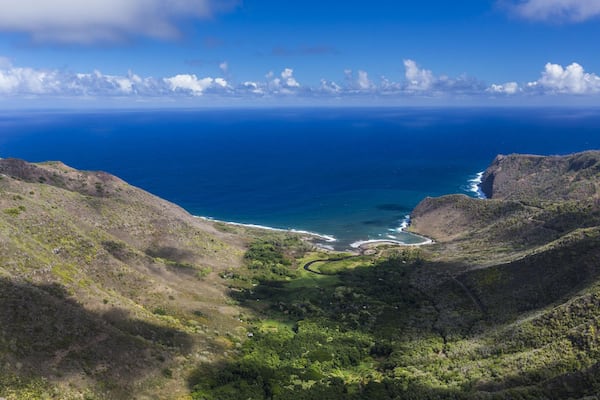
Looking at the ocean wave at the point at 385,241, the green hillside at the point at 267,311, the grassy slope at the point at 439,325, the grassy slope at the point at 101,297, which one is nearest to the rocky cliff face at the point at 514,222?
the grassy slope at the point at 439,325

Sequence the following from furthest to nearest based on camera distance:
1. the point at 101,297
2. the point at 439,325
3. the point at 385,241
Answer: the point at 385,241
the point at 439,325
the point at 101,297

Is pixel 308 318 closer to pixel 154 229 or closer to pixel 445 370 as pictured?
pixel 445 370

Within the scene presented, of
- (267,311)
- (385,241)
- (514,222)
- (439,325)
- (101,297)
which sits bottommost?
(385,241)

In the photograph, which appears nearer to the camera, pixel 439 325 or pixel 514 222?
pixel 439 325

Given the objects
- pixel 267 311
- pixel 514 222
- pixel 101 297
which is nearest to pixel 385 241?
pixel 514 222

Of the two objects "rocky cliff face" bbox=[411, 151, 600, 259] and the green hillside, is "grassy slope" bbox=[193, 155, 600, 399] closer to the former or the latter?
the green hillside

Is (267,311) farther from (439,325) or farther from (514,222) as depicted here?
(514,222)

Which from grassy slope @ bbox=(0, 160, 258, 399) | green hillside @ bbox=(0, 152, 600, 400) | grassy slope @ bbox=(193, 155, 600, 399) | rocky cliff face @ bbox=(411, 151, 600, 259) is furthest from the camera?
rocky cliff face @ bbox=(411, 151, 600, 259)

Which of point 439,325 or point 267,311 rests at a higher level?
point 439,325

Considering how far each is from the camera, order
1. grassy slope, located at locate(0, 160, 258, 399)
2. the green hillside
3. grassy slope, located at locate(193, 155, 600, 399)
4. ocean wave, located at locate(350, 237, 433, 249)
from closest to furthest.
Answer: grassy slope, located at locate(0, 160, 258, 399), the green hillside, grassy slope, located at locate(193, 155, 600, 399), ocean wave, located at locate(350, 237, 433, 249)

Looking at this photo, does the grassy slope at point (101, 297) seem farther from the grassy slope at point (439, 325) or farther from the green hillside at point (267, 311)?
the grassy slope at point (439, 325)

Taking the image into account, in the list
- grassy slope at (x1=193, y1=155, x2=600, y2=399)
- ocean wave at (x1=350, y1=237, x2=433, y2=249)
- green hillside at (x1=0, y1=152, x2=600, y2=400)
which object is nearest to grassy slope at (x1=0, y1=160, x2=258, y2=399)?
green hillside at (x1=0, y1=152, x2=600, y2=400)
